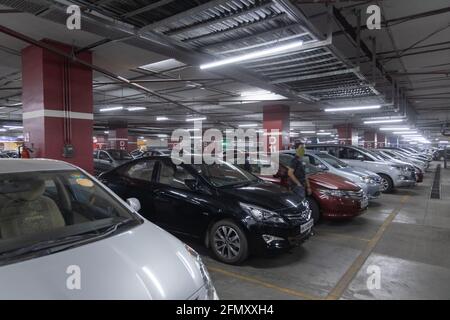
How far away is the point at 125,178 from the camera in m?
4.82

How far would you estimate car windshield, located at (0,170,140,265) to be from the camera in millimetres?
1889

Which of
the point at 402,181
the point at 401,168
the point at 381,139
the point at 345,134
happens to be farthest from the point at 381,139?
the point at 402,181

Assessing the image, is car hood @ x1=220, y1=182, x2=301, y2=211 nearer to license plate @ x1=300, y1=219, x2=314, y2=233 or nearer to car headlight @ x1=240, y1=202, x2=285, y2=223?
car headlight @ x1=240, y1=202, x2=285, y2=223

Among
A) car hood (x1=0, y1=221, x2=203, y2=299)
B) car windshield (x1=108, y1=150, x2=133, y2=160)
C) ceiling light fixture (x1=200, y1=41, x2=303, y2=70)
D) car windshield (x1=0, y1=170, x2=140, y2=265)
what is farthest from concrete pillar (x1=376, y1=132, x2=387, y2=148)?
car hood (x1=0, y1=221, x2=203, y2=299)

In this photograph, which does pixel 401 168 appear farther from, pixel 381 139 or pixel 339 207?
pixel 381 139

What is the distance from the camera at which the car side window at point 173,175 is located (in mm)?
Answer: 4273

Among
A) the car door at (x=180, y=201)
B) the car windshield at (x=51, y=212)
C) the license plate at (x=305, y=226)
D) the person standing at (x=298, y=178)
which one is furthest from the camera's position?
the person standing at (x=298, y=178)

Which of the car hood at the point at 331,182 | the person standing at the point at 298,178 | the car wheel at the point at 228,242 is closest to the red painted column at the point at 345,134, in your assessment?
the car hood at the point at 331,182

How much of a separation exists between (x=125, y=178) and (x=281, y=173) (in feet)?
9.64

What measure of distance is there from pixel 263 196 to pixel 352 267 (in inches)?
54.5

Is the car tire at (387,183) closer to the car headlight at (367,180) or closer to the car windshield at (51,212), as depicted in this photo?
the car headlight at (367,180)

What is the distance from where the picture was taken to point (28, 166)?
244 centimetres
